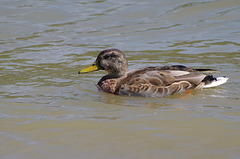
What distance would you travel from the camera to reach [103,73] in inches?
425

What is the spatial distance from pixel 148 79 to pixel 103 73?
7.28 ft

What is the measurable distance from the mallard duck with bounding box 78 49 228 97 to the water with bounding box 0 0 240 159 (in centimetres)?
21

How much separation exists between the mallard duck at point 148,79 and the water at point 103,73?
21cm

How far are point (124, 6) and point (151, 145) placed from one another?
11856 mm

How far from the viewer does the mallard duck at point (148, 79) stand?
8.66m

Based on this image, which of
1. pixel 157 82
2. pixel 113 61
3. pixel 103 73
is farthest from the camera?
pixel 103 73

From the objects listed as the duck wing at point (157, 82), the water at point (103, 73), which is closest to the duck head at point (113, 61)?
the duck wing at point (157, 82)

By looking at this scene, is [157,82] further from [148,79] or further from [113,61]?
[113,61]

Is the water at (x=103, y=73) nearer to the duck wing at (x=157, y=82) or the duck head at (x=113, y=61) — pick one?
the duck wing at (x=157, y=82)

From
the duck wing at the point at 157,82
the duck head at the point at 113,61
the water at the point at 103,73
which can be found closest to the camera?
the water at the point at 103,73

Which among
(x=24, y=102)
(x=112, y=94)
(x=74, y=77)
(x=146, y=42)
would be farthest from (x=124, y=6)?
(x=24, y=102)

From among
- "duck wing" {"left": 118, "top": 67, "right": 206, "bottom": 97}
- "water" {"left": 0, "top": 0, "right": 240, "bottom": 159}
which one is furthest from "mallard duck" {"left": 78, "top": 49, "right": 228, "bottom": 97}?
"water" {"left": 0, "top": 0, "right": 240, "bottom": 159}

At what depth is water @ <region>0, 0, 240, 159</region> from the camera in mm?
5793

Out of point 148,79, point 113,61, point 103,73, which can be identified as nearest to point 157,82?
point 148,79
